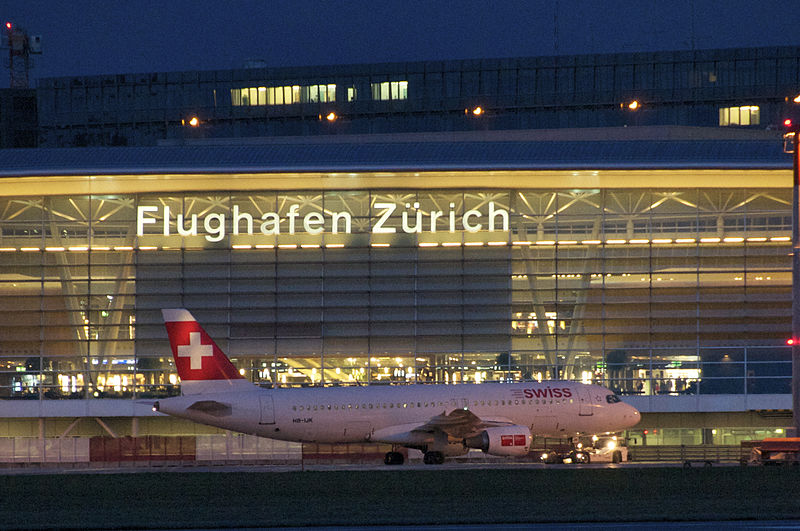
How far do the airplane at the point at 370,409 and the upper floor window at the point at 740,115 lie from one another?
6370 centimetres

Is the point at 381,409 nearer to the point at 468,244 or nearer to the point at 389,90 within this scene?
the point at 468,244

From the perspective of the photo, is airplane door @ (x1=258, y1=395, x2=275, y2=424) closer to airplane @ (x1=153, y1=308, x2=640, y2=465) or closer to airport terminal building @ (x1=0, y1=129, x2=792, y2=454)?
airplane @ (x1=153, y1=308, x2=640, y2=465)

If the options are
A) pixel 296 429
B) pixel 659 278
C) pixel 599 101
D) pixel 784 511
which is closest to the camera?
pixel 784 511

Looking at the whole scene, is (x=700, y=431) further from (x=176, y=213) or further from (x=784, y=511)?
(x=784, y=511)

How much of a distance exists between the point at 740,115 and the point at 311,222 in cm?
5803

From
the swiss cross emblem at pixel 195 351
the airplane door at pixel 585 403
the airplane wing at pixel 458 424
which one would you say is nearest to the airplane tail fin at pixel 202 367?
the swiss cross emblem at pixel 195 351

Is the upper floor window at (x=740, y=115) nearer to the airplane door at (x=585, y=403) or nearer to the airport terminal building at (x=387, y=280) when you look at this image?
the airport terminal building at (x=387, y=280)

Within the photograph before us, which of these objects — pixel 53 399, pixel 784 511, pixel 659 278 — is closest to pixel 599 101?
pixel 659 278

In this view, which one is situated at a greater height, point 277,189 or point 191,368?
point 277,189

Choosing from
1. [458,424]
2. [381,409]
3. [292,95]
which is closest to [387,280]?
[381,409]

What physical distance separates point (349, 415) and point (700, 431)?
24637mm

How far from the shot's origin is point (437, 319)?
2680 inches

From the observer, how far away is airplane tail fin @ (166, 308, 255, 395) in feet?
172

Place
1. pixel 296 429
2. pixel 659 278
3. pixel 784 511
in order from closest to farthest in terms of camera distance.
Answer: pixel 784 511
pixel 296 429
pixel 659 278
